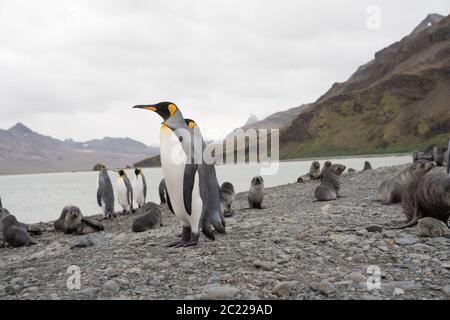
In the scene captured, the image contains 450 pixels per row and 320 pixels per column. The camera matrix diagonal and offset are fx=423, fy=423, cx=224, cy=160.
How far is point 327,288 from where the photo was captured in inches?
142

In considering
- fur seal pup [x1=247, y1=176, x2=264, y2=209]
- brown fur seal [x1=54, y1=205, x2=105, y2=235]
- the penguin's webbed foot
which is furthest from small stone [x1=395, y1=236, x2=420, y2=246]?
brown fur seal [x1=54, y1=205, x2=105, y2=235]

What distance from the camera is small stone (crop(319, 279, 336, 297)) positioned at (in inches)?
140

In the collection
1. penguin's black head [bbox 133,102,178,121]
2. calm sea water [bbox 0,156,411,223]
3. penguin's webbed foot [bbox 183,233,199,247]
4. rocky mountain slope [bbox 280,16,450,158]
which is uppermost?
rocky mountain slope [bbox 280,16,450,158]

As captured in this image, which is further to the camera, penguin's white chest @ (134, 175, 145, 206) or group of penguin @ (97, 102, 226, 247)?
penguin's white chest @ (134, 175, 145, 206)

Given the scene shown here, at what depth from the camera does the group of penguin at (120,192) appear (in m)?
13.4

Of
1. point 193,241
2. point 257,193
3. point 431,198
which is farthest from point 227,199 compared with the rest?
point 431,198

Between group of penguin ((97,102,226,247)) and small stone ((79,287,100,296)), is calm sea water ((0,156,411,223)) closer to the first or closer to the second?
group of penguin ((97,102,226,247))

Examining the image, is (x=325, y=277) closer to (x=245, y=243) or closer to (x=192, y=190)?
(x=245, y=243)

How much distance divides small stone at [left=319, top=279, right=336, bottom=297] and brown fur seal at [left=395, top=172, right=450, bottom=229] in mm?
2459

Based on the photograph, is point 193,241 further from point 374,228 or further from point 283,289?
point 374,228

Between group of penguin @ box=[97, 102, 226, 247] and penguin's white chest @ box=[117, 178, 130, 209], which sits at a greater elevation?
group of penguin @ box=[97, 102, 226, 247]

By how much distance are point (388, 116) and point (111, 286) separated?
102m

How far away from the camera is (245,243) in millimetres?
5324

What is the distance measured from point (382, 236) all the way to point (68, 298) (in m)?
3.75
